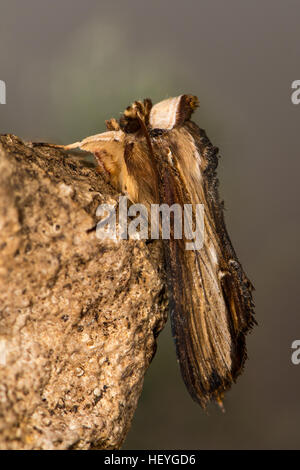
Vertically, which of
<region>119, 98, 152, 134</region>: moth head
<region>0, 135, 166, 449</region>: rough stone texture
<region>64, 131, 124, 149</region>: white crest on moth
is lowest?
<region>0, 135, 166, 449</region>: rough stone texture

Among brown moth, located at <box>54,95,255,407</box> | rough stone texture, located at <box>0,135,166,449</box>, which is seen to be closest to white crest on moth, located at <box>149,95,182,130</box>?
brown moth, located at <box>54,95,255,407</box>

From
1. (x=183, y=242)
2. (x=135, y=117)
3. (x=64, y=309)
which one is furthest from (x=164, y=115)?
(x=64, y=309)

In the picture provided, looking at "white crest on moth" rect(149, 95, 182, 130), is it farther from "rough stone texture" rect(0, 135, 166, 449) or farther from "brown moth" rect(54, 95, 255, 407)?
"rough stone texture" rect(0, 135, 166, 449)

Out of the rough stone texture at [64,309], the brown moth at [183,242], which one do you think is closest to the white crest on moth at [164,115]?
the brown moth at [183,242]

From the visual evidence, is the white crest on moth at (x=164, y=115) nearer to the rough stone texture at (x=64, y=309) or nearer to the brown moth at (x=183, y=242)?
the brown moth at (x=183, y=242)

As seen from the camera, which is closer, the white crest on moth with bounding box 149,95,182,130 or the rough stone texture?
the rough stone texture

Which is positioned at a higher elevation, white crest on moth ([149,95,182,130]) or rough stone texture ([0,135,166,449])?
white crest on moth ([149,95,182,130])
